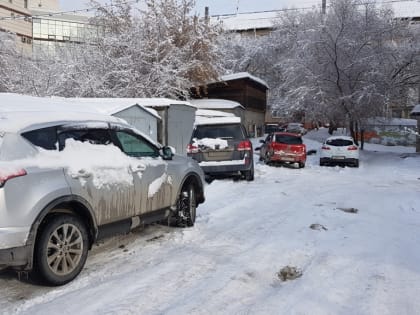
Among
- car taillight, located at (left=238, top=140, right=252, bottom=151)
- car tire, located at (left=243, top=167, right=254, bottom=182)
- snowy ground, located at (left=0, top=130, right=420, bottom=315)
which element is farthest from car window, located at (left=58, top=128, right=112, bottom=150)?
car tire, located at (left=243, top=167, right=254, bottom=182)

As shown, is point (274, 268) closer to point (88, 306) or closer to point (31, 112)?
point (88, 306)

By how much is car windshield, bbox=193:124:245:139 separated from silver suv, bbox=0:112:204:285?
6186 millimetres

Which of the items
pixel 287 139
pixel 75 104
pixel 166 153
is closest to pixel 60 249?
pixel 166 153

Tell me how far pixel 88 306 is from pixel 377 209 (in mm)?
6720

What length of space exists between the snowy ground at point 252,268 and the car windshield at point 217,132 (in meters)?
3.55

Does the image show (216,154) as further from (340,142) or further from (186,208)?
(340,142)

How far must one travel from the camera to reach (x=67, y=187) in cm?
474

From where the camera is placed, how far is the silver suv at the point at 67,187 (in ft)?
14.1

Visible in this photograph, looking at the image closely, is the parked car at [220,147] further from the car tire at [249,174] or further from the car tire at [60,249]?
the car tire at [60,249]

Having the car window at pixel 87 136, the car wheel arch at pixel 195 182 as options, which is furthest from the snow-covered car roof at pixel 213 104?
the car window at pixel 87 136

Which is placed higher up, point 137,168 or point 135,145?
point 135,145

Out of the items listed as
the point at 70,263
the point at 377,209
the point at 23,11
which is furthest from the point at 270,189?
the point at 23,11

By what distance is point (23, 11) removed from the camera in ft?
205

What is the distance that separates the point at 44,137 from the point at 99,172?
73cm
